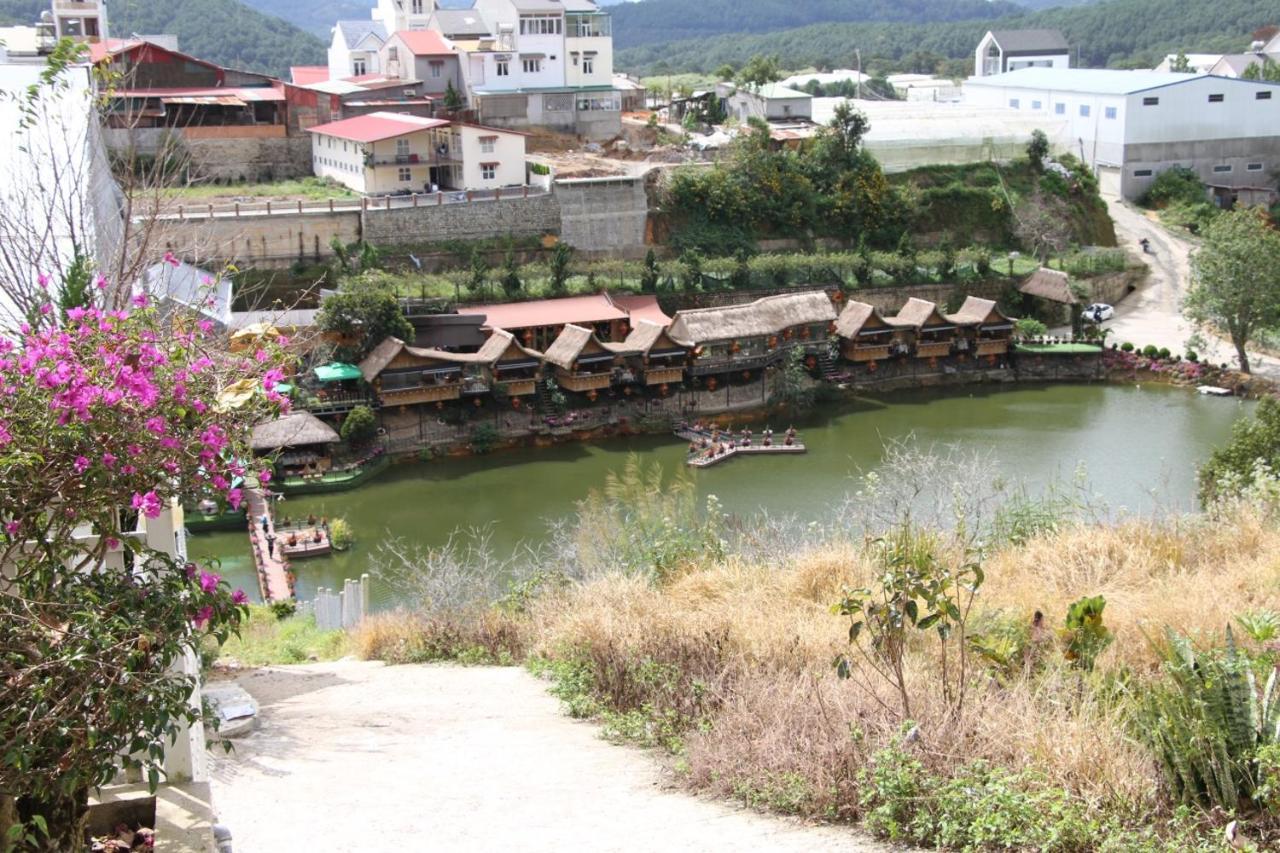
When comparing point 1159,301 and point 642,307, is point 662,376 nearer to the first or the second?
point 642,307

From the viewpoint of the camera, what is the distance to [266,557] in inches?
586

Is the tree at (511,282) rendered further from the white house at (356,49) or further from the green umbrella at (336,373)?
the white house at (356,49)

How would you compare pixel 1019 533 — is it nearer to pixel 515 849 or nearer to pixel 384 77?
pixel 515 849

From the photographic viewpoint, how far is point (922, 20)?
134 m

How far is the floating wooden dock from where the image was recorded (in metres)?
18.6

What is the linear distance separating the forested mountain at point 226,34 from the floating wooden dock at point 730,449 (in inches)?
1584

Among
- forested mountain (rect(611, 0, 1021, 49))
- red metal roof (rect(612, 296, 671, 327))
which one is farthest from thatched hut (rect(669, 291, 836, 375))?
forested mountain (rect(611, 0, 1021, 49))

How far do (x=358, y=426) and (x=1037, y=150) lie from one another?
17925 millimetres

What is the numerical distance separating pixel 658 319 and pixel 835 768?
18154 mm

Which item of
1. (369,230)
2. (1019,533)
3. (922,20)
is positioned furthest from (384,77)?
(922,20)

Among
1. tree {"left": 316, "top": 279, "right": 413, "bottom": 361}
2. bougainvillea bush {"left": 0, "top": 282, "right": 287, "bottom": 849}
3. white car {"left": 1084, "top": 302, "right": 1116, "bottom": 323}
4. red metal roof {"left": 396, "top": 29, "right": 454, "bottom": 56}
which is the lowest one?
white car {"left": 1084, "top": 302, "right": 1116, "bottom": 323}

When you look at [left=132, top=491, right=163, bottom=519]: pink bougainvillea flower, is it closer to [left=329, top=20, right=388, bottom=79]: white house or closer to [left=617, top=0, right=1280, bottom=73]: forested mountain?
[left=329, top=20, right=388, bottom=79]: white house

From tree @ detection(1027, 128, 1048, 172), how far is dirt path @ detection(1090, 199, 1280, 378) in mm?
1852

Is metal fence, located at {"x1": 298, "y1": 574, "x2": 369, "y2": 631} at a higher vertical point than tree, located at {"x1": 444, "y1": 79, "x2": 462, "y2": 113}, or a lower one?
lower
